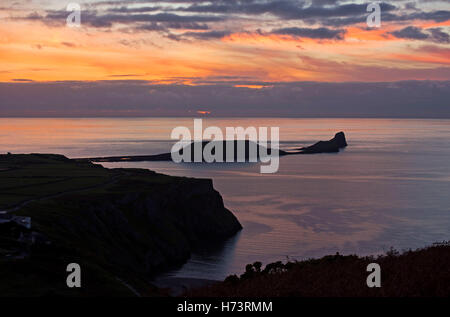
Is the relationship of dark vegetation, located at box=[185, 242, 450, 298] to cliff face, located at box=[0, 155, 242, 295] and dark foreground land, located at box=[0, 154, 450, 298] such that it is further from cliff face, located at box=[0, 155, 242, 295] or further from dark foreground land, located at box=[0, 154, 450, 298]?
cliff face, located at box=[0, 155, 242, 295]

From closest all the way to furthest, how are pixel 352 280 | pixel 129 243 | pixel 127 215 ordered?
1. pixel 352 280
2. pixel 129 243
3. pixel 127 215

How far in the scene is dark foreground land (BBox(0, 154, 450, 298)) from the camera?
64.0 ft

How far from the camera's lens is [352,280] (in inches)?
750

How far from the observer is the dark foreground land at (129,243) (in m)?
19.5

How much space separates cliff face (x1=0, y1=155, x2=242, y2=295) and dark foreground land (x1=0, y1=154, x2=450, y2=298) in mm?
193

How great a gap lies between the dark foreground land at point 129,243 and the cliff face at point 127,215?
19cm

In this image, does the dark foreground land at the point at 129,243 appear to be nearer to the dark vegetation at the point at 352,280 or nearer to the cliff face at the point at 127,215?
the dark vegetation at the point at 352,280

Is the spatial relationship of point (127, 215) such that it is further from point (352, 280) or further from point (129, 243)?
point (352, 280)

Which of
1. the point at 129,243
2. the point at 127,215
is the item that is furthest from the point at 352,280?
the point at 127,215

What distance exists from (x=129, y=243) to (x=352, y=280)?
5802cm
